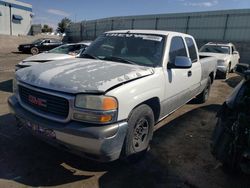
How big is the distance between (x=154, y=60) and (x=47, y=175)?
2.25 m

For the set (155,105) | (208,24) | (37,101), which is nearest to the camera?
(37,101)

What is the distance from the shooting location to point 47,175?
2.83 metres

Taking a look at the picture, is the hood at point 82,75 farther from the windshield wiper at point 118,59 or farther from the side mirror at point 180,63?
the side mirror at point 180,63

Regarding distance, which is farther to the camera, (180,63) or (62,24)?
(62,24)

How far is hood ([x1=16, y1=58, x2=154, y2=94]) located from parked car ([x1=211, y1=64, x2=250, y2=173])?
1155 millimetres

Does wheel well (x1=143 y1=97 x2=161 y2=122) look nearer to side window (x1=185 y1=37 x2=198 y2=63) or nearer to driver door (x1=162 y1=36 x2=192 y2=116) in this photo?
driver door (x1=162 y1=36 x2=192 y2=116)

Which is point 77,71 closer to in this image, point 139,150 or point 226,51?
point 139,150

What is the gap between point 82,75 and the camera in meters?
2.81

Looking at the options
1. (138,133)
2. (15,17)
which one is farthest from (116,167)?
(15,17)

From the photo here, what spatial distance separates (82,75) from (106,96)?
1.84 ft

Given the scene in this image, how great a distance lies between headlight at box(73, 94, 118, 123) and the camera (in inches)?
95.3

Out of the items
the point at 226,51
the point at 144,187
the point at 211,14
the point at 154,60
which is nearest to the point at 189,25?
the point at 211,14

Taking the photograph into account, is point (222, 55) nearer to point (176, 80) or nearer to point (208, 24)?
point (176, 80)

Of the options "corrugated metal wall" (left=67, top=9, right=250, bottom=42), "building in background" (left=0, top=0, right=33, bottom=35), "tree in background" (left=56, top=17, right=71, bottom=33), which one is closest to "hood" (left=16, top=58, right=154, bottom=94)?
"corrugated metal wall" (left=67, top=9, right=250, bottom=42)
